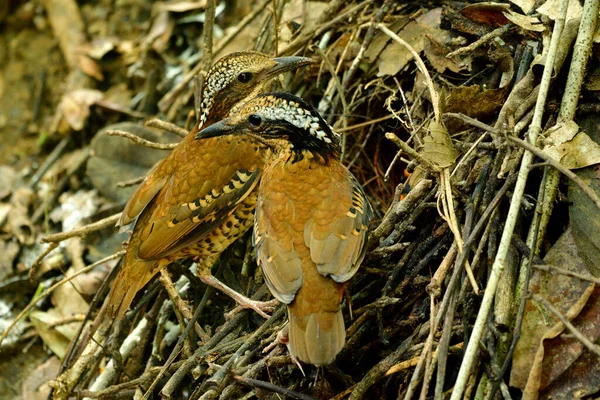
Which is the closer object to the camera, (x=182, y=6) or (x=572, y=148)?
(x=572, y=148)

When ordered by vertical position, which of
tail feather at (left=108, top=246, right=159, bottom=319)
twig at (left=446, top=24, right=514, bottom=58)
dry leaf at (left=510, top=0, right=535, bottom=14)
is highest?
dry leaf at (left=510, top=0, right=535, bottom=14)

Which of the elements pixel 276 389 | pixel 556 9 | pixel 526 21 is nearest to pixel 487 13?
pixel 526 21

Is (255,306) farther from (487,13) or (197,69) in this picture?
(197,69)

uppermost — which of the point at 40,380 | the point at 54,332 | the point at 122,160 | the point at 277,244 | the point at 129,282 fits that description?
the point at 277,244

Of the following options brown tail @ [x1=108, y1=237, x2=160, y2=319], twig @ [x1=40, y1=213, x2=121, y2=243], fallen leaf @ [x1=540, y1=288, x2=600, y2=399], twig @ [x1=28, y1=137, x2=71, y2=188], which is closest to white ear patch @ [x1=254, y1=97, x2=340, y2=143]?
brown tail @ [x1=108, y1=237, x2=160, y2=319]

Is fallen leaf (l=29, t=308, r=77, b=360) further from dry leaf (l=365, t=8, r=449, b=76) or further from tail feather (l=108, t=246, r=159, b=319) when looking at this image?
dry leaf (l=365, t=8, r=449, b=76)

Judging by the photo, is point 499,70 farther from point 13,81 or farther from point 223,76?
point 13,81

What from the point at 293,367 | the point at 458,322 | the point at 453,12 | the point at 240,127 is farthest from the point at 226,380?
the point at 453,12
